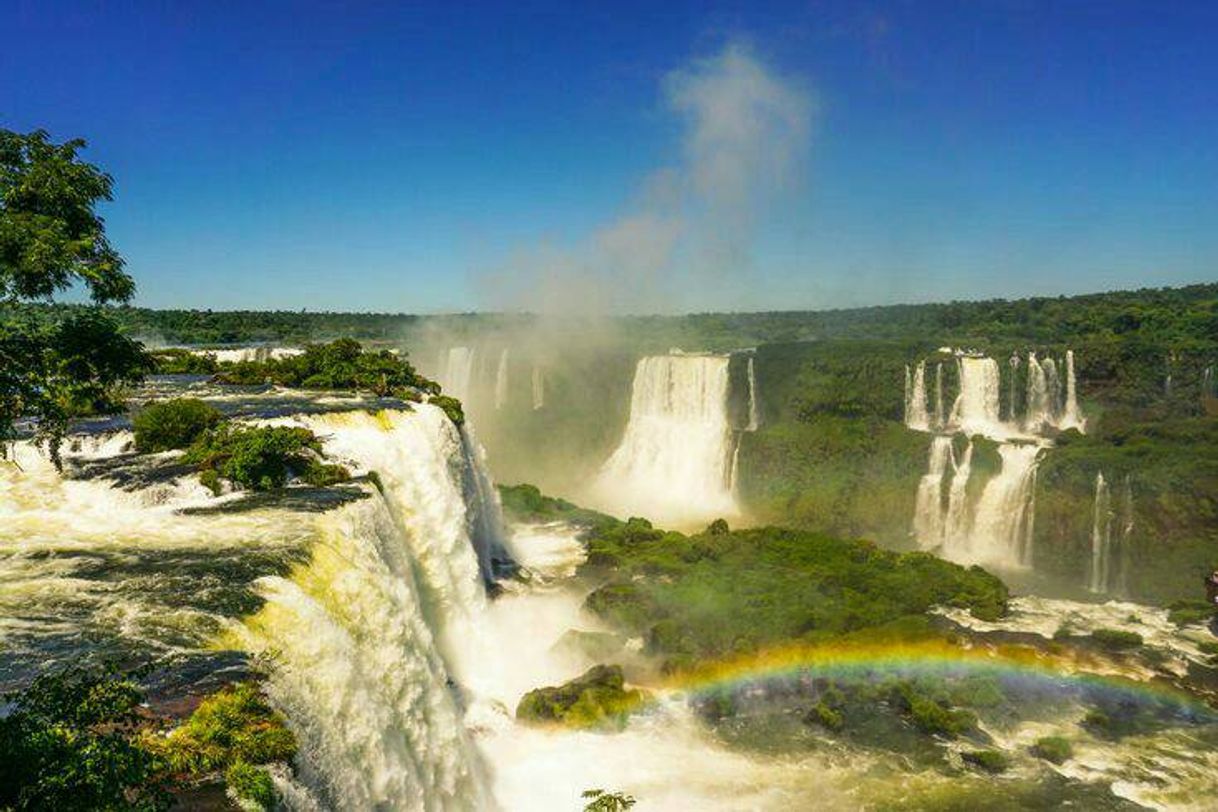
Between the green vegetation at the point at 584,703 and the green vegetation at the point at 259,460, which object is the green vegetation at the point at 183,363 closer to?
the green vegetation at the point at 259,460

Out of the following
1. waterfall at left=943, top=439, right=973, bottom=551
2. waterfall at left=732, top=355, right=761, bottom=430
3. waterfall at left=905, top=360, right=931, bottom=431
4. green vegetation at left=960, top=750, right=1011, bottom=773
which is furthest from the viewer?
waterfall at left=732, top=355, right=761, bottom=430

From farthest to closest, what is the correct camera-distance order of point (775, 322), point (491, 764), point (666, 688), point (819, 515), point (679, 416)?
1. point (775, 322)
2. point (679, 416)
3. point (819, 515)
4. point (666, 688)
5. point (491, 764)

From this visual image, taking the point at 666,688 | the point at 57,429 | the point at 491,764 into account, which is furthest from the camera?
the point at 666,688

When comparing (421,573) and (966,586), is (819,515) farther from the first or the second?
(421,573)

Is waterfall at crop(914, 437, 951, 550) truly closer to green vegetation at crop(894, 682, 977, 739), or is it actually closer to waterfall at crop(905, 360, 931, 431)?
waterfall at crop(905, 360, 931, 431)

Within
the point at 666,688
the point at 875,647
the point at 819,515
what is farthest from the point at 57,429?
the point at 819,515

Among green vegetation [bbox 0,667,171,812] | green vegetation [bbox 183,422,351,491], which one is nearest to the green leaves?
green vegetation [bbox 0,667,171,812]

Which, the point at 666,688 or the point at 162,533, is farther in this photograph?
the point at 666,688
